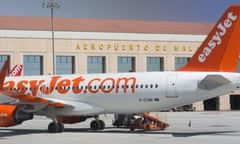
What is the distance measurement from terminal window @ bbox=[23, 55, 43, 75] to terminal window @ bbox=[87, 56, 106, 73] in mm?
7879

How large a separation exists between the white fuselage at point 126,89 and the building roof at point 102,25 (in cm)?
4789

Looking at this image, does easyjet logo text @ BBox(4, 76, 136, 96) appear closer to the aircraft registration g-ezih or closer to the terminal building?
the aircraft registration g-ezih

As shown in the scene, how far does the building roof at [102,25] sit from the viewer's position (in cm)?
8769

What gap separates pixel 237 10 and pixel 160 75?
241 inches

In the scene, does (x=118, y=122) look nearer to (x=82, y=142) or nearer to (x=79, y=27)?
(x=82, y=142)

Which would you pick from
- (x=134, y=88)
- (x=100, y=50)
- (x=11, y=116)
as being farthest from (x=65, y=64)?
(x=11, y=116)

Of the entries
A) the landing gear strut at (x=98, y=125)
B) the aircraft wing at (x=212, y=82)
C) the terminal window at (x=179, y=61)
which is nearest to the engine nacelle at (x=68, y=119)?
the landing gear strut at (x=98, y=125)

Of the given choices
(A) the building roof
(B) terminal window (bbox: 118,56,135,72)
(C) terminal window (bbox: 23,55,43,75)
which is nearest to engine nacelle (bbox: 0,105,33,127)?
(C) terminal window (bbox: 23,55,43,75)

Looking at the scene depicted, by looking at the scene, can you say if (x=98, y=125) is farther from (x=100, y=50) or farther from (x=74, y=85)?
(x=100, y=50)

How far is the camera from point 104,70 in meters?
90.2

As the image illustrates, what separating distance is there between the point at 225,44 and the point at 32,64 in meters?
57.4

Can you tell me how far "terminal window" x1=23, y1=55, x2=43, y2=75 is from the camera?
8500 cm

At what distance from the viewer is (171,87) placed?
32719 millimetres

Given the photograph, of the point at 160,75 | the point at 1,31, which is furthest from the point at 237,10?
the point at 1,31
